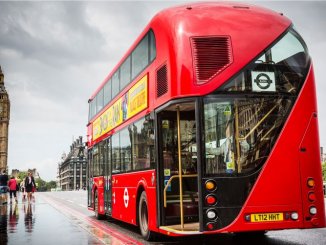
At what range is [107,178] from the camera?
48.1 ft

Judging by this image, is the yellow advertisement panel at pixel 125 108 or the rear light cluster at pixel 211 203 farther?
the yellow advertisement panel at pixel 125 108

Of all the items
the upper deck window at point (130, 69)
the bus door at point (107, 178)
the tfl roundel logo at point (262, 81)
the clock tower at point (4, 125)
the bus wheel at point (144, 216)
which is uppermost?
the clock tower at point (4, 125)

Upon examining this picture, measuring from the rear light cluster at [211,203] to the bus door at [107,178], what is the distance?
674 cm

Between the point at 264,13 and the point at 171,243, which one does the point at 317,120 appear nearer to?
the point at 264,13

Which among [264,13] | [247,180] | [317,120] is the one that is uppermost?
[264,13]

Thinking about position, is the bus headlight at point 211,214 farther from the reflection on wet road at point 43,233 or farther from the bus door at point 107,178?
the bus door at point 107,178

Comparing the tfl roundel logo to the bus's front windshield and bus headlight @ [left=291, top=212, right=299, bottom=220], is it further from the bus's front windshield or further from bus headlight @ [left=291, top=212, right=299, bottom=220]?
bus headlight @ [left=291, top=212, right=299, bottom=220]

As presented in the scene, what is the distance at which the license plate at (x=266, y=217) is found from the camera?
7828 millimetres

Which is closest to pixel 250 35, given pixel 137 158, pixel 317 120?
pixel 317 120

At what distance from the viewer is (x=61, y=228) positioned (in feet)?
43.6

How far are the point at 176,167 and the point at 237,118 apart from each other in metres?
2.29

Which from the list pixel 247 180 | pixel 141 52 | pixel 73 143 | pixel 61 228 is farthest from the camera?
pixel 73 143

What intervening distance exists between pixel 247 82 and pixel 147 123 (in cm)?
270

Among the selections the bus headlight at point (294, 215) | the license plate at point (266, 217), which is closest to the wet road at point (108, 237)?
the bus headlight at point (294, 215)
